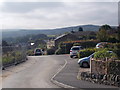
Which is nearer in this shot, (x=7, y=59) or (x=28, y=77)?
(x=28, y=77)

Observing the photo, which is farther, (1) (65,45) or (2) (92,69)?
(1) (65,45)

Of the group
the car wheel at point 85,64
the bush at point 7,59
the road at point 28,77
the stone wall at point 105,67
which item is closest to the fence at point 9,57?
the bush at point 7,59

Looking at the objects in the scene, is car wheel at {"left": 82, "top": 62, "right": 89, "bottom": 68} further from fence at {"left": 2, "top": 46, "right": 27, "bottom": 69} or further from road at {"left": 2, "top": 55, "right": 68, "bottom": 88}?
fence at {"left": 2, "top": 46, "right": 27, "bottom": 69}

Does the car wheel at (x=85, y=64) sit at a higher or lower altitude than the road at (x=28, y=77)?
higher

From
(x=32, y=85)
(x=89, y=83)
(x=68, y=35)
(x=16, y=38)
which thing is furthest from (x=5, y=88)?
(x=16, y=38)

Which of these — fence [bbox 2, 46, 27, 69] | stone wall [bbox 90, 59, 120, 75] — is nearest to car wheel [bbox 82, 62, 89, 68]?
stone wall [bbox 90, 59, 120, 75]

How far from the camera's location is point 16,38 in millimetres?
107625

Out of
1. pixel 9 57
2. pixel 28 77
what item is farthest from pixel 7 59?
pixel 28 77

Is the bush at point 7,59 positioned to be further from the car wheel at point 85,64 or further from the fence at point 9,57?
the car wheel at point 85,64

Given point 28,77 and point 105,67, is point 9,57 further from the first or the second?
point 105,67

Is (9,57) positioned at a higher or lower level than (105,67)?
lower

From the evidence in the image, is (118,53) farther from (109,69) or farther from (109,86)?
(109,86)

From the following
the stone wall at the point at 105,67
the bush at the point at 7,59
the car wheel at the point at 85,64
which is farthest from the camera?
the bush at the point at 7,59

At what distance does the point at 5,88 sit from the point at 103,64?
221 inches
